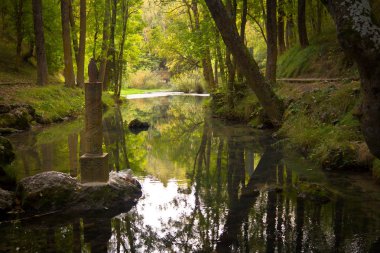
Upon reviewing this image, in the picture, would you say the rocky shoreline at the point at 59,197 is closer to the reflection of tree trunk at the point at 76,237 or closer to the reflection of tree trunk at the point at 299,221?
the reflection of tree trunk at the point at 76,237

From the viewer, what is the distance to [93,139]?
9.02 meters

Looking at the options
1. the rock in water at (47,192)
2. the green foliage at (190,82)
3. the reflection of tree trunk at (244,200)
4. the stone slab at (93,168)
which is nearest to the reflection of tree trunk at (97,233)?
the rock in water at (47,192)

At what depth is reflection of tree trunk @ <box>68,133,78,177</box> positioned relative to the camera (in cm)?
1132

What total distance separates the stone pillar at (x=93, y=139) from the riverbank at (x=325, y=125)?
510 cm

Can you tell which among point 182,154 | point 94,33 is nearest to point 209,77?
point 94,33

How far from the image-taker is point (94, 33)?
128 feet

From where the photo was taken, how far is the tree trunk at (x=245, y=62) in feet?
47.5

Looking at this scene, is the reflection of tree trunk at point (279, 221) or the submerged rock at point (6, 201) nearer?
the reflection of tree trunk at point (279, 221)

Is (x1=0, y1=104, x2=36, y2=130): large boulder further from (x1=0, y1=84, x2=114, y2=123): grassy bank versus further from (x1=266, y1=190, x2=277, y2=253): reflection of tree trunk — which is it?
(x1=266, y1=190, x2=277, y2=253): reflection of tree trunk

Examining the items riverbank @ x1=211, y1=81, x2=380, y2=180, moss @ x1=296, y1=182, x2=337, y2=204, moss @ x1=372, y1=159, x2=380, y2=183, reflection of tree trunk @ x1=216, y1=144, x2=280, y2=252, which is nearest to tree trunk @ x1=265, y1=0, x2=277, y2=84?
riverbank @ x1=211, y1=81, x2=380, y2=180

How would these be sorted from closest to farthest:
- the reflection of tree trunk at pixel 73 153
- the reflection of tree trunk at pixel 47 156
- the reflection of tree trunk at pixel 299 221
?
the reflection of tree trunk at pixel 299 221 < the reflection of tree trunk at pixel 73 153 < the reflection of tree trunk at pixel 47 156

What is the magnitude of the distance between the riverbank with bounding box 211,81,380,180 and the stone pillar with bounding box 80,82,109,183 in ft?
16.7

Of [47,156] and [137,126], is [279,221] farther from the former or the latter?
[137,126]

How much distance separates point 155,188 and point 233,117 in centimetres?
1434
